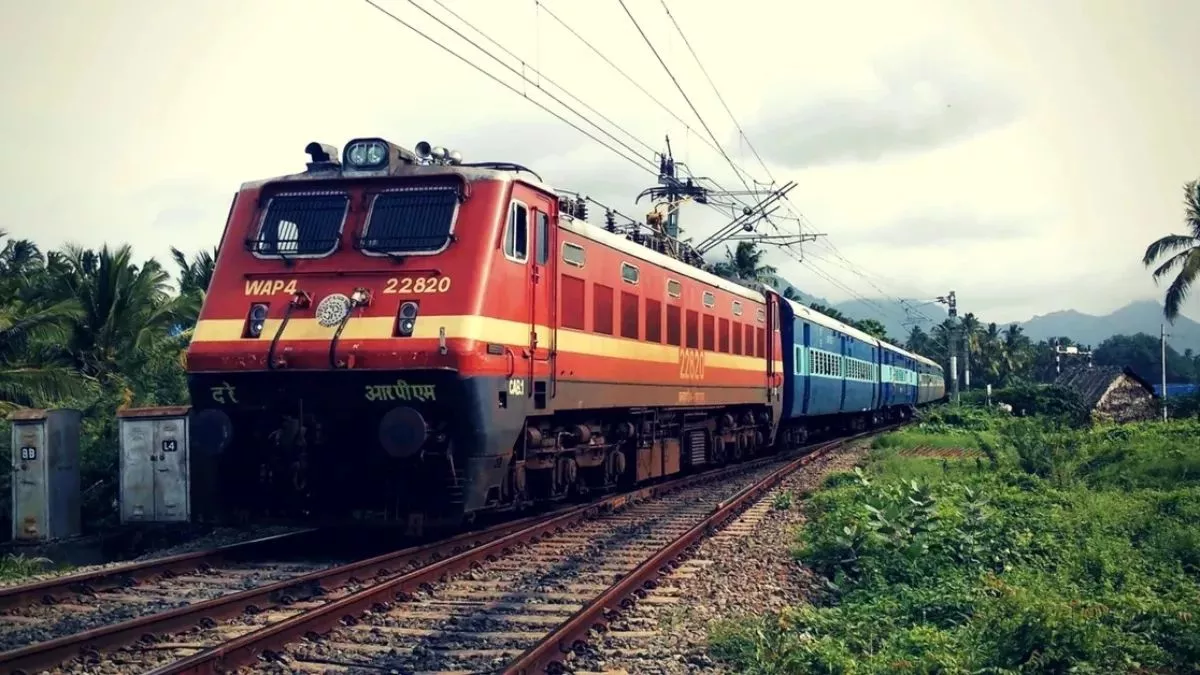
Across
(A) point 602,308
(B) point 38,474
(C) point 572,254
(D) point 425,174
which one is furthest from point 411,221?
(B) point 38,474

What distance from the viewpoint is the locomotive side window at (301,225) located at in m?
10.5

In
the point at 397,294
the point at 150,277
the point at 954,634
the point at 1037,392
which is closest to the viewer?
the point at 954,634

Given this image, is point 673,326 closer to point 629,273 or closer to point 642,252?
point 642,252

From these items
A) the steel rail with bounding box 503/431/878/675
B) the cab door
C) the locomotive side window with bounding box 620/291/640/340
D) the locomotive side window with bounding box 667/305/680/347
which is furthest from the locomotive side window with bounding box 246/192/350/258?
the locomotive side window with bounding box 667/305/680/347

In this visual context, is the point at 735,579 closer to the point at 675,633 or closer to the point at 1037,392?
the point at 675,633

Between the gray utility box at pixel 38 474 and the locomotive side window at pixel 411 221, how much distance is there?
4948 mm

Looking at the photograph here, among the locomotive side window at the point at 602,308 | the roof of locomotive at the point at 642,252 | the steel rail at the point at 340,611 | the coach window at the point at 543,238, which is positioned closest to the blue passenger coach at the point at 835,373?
the roof of locomotive at the point at 642,252

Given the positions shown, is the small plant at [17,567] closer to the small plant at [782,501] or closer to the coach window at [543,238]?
the coach window at [543,238]

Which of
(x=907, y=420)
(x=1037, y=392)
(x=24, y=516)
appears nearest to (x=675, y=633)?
(x=24, y=516)

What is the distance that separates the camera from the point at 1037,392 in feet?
133

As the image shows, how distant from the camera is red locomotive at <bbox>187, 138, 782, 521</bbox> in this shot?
31.8ft

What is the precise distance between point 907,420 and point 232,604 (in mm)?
45539

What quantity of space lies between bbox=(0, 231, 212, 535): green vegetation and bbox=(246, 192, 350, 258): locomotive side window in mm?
5166

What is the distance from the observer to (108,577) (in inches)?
332
